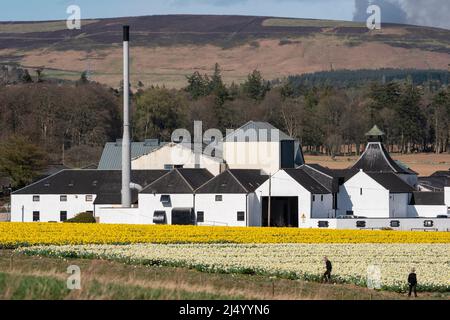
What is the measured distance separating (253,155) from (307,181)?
10.6 meters

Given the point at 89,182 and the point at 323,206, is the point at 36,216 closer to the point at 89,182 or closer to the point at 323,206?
the point at 89,182

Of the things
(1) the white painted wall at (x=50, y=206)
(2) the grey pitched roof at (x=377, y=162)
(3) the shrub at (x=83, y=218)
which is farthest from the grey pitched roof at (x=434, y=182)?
(3) the shrub at (x=83, y=218)

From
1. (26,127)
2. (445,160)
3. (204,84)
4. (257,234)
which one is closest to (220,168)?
(257,234)

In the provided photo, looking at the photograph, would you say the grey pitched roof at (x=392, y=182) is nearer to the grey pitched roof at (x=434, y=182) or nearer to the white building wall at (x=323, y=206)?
the white building wall at (x=323, y=206)

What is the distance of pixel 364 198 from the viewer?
8606 cm

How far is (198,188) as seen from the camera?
80812 mm

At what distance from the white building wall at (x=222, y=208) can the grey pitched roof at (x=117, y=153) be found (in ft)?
67.0

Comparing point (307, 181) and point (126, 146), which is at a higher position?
point (126, 146)

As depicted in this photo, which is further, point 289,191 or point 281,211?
point 281,211

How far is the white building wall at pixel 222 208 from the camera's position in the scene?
256 ft

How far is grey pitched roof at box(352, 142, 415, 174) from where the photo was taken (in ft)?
316

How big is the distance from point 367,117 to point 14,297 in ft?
426

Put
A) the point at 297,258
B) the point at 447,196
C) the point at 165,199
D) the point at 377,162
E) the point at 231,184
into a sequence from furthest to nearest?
the point at 377,162, the point at 447,196, the point at 165,199, the point at 231,184, the point at 297,258

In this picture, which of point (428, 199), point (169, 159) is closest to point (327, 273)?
point (428, 199)
